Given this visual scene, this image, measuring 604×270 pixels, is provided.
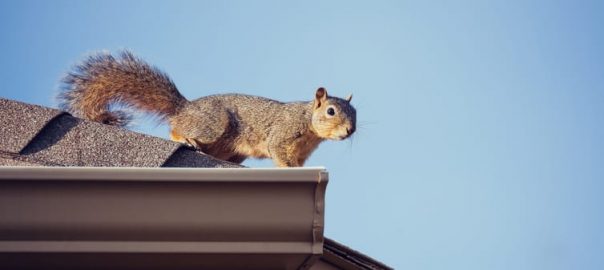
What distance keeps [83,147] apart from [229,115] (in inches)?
185

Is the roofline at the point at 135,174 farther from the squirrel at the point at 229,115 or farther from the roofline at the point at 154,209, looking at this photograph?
the squirrel at the point at 229,115

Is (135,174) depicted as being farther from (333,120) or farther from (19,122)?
(333,120)

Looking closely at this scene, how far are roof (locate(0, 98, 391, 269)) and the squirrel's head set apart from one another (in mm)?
4681

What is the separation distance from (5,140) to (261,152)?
477 centimetres

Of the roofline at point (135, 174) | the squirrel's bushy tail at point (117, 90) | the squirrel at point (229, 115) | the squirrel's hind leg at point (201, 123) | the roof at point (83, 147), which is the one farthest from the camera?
the squirrel's hind leg at point (201, 123)

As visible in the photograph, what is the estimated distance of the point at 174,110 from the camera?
7.03 metres

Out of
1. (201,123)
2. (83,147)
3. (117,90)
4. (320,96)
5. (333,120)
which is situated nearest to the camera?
(83,147)

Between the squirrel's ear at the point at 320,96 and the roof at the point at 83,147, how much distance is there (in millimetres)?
4963

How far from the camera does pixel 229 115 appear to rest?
7133 mm

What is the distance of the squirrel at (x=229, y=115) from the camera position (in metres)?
6.27

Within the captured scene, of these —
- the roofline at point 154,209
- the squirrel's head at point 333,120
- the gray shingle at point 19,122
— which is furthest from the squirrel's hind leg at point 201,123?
the roofline at point 154,209

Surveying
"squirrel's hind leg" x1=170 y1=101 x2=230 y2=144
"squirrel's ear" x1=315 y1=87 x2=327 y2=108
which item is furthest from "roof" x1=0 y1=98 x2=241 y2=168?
"squirrel's ear" x1=315 y1=87 x2=327 y2=108

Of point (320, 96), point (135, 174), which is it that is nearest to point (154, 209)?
point (135, 174)

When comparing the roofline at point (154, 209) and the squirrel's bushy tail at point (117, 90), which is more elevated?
the roofline at point (154, 209)
